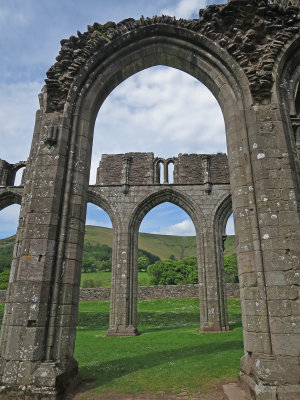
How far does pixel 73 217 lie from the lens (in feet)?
15.7

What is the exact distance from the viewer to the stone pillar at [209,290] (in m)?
12.3

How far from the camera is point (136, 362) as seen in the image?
577cm

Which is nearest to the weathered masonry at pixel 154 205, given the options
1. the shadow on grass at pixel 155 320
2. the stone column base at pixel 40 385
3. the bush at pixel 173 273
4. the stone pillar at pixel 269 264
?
the shadow on grass at pixel 155 320

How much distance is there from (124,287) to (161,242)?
9718 cm

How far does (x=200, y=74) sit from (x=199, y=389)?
19.2 feet

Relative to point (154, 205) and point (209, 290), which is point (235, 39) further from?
point (209, 290)

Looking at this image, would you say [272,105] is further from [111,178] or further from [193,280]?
[193,280]

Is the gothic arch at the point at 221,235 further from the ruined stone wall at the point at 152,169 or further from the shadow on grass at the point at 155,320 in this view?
the shadow on grass at the point at 155,320

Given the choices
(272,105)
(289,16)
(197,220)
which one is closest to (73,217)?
(272,105)

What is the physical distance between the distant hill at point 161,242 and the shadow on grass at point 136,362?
79227 mm

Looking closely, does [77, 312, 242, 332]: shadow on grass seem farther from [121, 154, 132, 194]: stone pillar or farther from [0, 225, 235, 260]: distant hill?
[0, 225, 235, 260]: distant hill

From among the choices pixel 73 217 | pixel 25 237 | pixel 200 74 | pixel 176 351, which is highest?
pixel 200 74

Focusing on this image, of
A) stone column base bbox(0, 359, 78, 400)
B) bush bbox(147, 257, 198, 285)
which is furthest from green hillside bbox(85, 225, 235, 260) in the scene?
stone column base bbox(0, 359, 78, 400)

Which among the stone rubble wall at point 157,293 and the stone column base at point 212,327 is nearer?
the stone column base at point 212,327
